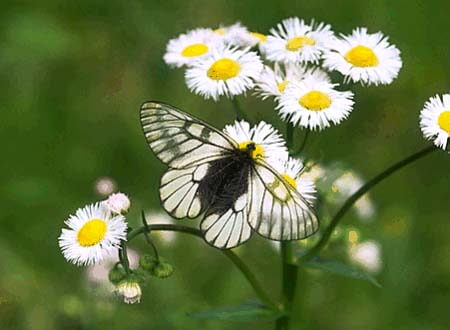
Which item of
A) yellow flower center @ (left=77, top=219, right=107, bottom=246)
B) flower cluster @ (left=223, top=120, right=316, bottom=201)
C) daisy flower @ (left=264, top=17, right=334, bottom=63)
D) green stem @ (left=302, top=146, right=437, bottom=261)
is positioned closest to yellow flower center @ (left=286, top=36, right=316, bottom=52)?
daisy flower @ (left=264, top=17, right=334, bottom=63)

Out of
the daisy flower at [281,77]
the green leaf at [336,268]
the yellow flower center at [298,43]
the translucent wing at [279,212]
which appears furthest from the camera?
the yellow flower center at [298,43]

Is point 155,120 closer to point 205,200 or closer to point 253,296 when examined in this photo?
point 205,200

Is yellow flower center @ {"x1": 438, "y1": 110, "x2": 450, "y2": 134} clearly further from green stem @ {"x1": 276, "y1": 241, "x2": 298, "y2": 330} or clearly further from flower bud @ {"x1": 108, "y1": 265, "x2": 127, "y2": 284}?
flower bud @ {"x1": 108, "y1": 265, "x2": 127, "y2": 284}

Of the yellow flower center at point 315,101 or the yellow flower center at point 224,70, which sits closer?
the yellow flower center at point 315,101

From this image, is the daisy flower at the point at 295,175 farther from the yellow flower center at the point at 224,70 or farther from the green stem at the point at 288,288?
the yellow flower center at the point at 224,70

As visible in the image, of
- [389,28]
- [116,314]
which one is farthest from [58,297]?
[389,28]

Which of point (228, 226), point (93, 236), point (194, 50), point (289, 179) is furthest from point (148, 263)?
point (194, 50)

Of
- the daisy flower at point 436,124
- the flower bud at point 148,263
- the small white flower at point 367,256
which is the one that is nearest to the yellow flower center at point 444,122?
the daisy flower at point 436,124
